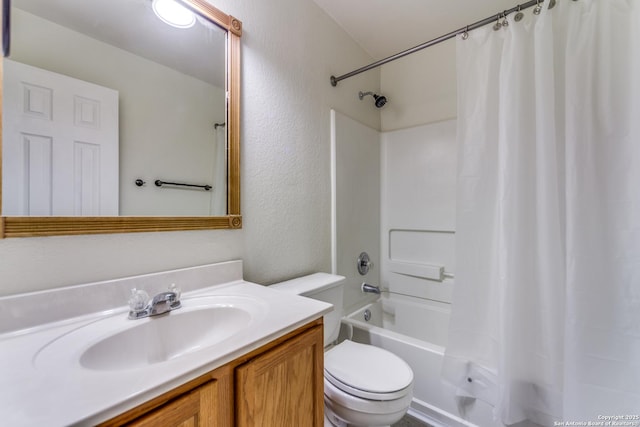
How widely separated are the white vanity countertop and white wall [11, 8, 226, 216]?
42cm

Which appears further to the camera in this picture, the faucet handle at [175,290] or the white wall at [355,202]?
the white wall at [355,202]

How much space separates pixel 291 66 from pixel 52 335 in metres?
1.43

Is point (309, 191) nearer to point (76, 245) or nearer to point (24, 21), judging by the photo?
point (76, 245)

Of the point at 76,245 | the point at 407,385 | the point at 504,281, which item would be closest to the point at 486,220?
the point at 504,281

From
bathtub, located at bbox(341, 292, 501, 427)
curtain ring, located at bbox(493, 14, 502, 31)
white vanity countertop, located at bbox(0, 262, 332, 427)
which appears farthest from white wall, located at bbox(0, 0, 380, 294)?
curtain ring, located at bbox(493, 14, 502, 31)

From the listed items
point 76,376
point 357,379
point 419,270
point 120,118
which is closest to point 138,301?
point 76,376

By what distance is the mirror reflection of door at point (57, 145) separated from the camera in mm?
694

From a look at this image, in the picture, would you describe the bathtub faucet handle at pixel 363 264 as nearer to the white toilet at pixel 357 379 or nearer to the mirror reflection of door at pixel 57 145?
the white toilet at pixel 357 379

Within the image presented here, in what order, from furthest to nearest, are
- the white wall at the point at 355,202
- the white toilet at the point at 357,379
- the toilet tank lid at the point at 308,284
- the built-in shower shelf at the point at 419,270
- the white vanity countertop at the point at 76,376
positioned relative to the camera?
the built-in shower shelf at the point at 419,270, the white wall at the point at 355,202, the toilet tank lid at the point at 308,284, the white toilet at the point at 357,379, the white vanity countertop at the point at 76,376

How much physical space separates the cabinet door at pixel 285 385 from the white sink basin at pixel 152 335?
4.0 inches

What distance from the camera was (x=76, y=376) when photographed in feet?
1.53

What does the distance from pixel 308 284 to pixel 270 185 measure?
52cm

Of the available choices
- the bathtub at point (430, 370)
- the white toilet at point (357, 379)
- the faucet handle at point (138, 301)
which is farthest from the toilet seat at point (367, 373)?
the faucet handle at point (138, 301)

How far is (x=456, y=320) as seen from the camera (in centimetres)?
127
